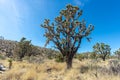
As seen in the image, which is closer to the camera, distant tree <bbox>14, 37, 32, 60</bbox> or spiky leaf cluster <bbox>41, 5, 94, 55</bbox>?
spiky leaf cluster <bbox>41, 5, 94, 55</bbox>

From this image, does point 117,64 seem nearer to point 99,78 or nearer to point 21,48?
point 99,78

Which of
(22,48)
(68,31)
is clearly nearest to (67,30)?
(68,31)

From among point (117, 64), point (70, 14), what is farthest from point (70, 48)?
point (117, 64)

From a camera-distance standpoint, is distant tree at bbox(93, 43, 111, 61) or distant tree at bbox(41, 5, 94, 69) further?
distant tree at bbox(93, 43, 111, 61)

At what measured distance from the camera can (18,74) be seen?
12.6 metres

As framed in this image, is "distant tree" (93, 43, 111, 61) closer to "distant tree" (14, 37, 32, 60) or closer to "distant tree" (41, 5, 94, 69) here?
"distant tree" (14, 37, 32, 60)

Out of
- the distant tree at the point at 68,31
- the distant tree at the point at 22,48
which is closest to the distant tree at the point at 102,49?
the distant tree at the point at 22,48

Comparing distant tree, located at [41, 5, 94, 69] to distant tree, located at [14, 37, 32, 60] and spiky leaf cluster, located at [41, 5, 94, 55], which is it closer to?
spiky leaf cluster, located at [41, 5, 94, 55]

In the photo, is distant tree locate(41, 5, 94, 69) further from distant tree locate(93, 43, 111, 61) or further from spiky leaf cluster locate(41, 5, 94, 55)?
distant tree locate(93, 43, 111, 61)

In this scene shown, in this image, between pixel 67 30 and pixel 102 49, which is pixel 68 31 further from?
pixel 102 49

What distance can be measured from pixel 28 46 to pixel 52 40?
17.4m

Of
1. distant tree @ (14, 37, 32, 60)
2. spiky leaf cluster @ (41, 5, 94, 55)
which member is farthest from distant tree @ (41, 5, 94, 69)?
distant tree @ (14, 37, 32, 60)

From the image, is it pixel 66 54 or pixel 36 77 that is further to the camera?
pixel 66 54

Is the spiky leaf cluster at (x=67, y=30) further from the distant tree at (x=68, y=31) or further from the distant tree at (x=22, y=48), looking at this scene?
the distant tree at (x=22, y=48)
